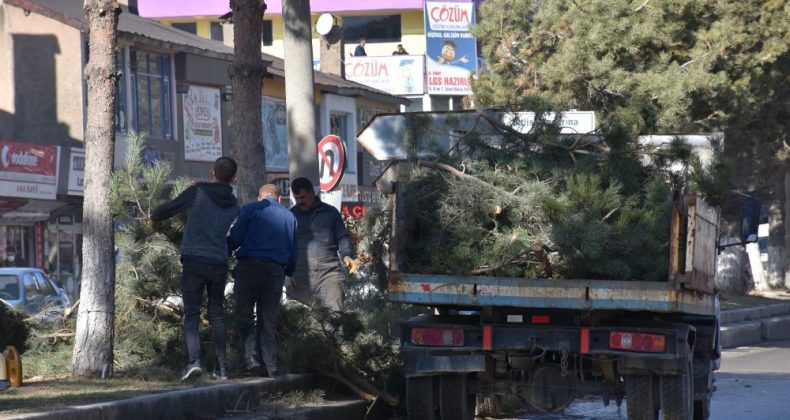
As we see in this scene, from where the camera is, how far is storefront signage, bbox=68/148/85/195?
28.5 m

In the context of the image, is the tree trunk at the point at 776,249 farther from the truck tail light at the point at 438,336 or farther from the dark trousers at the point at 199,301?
the dark trousers at the point at 199,301

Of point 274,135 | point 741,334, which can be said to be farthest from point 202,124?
point 741,334

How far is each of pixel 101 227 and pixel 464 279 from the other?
9.77 feet

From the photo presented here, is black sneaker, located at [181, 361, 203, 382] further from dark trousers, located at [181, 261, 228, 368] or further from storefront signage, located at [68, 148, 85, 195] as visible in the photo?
storefront signage, located at [68, 148, 85, 195]

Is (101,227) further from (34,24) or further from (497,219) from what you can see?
(34,24)

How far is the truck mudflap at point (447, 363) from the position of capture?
9070 mm

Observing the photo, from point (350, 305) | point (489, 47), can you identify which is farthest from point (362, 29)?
point (350, 305)

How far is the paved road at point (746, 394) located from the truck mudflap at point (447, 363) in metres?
2.34

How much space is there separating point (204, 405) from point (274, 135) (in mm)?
27439

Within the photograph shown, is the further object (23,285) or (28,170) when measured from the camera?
(28,170)

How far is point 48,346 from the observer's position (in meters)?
10.6

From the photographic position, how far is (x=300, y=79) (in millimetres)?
13297

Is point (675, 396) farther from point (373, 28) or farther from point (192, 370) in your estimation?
point (373, 28)

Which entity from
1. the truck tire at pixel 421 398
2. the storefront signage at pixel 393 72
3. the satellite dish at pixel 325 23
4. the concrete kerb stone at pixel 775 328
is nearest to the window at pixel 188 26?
the storefront signage at pixel 393 72
